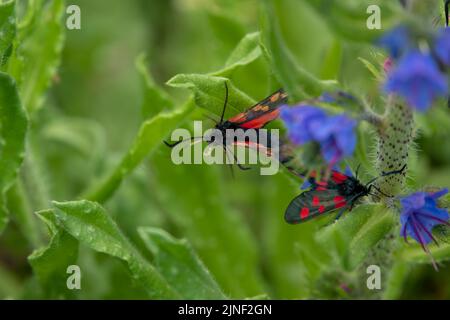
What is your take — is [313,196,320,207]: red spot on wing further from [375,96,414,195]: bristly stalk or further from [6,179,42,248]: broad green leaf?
[6,179,42,248]: broad green leaf

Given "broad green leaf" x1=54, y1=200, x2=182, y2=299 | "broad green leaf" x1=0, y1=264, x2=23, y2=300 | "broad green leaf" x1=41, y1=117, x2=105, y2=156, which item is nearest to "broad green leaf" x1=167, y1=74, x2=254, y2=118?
"broad green leaf" x1=54, y1=200, x2=182, y2=299

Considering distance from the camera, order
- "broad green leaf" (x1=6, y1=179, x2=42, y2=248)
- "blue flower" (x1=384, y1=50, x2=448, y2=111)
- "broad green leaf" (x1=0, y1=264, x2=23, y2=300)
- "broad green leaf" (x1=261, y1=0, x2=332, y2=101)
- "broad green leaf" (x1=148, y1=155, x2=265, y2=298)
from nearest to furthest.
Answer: "blue flower" (x1=384, y1=50, x2=448, y2=111), "broad green leaf" (x1=261, y1=0, x2=332, y2=101), "broad green leaf" (x1=6, y1=179, x2=42, y2=248), "broad green leaf" (x1=148, y1=155, x2=265, y2=298), "broad green leaf" (x1=0, y1=264, x2=23, y2=300)

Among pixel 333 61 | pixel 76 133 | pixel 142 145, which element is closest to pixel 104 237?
pixel 142 145

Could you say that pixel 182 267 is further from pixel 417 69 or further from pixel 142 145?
pixel 417 69

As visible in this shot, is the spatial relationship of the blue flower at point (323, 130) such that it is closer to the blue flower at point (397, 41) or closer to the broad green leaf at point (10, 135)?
the blue flower at point (397, 41)

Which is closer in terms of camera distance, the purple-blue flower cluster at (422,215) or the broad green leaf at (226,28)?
the purple-blue flower cluster at (422,215)

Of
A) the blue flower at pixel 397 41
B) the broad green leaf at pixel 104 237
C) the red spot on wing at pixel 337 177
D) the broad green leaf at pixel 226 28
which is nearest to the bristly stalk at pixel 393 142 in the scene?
the red spot on wing at pixel 337 177
